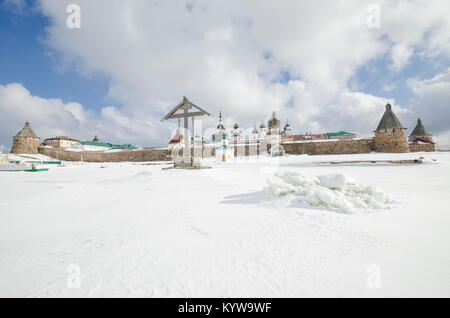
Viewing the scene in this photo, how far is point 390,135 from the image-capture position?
21328mm

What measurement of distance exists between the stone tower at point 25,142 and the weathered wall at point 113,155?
322 cm

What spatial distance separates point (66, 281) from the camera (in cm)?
129

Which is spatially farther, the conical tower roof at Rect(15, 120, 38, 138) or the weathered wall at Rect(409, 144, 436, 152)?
the conical tower roof at Rect(15, 120, 38, 138)

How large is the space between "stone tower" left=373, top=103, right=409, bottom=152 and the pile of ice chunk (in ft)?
80.7

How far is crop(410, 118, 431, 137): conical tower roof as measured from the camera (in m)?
32.9

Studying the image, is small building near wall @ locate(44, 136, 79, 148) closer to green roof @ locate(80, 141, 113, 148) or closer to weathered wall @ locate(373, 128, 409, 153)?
green roof @ locate(80, 141, 113, 148)

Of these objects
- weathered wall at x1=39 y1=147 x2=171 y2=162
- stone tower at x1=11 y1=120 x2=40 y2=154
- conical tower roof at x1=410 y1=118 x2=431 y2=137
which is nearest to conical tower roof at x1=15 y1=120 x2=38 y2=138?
stone tower at x1=11 y1=120 x2=40 y2=154

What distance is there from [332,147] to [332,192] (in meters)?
25.4

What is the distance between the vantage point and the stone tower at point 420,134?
32.7 m

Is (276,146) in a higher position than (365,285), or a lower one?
higher

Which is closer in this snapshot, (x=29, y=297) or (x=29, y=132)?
(x=29, y=297)
